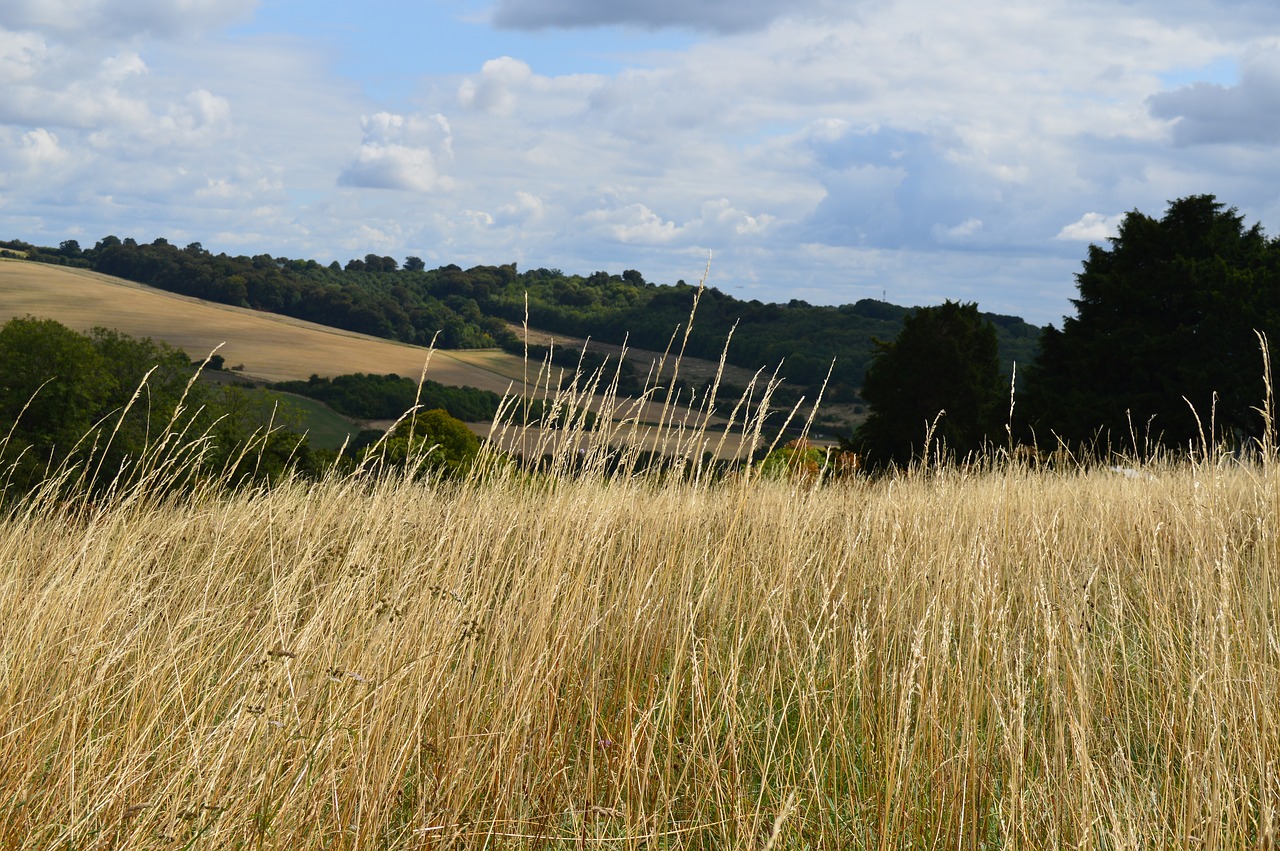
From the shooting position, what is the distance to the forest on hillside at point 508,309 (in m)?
54.1

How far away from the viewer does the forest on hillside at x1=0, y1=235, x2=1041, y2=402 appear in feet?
177

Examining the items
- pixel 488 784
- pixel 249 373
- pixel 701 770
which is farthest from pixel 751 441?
pixel 249 373

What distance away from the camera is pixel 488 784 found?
2.38 meters

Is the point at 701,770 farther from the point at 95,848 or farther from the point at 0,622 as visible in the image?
the point at 0,622

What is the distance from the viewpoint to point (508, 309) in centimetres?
5728

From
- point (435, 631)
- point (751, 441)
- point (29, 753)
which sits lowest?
point (29, 753)

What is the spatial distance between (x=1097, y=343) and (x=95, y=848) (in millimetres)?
22793

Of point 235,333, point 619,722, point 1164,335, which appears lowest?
point 235,333

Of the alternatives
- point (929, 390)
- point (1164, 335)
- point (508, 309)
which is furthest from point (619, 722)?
point (508, 309)

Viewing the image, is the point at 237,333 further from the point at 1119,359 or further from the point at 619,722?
the point at 619,722

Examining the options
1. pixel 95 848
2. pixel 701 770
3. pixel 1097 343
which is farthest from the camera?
pixel 1097 343

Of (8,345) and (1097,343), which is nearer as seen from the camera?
(8,345)

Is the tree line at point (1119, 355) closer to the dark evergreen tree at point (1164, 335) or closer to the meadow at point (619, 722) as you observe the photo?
the dark evergreen tree at point (1164, 335)

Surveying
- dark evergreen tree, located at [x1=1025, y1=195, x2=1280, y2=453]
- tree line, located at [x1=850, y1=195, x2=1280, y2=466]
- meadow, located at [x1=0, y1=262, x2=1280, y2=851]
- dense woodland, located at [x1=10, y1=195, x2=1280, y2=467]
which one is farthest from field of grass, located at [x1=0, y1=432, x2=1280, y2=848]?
tree line, located at [x1=850, y1=195, x2=1280, y2=466]
